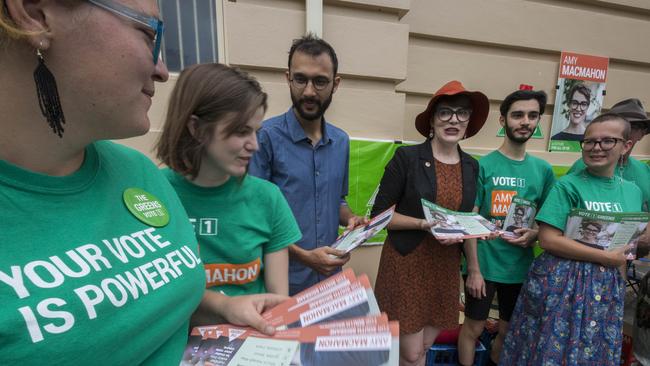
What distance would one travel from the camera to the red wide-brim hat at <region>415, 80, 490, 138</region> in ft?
5.95

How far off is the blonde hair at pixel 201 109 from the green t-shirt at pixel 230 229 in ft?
0.29

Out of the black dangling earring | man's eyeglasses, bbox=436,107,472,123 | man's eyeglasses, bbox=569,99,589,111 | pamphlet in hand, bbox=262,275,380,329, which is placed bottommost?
pamphlet in hand, bbox=262,275,380,329

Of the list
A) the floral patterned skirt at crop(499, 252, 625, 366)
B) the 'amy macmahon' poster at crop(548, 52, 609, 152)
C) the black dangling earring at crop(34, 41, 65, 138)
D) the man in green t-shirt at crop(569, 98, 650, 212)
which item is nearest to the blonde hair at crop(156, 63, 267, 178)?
the black dangling earring at crop(34, 41, 65, 138)

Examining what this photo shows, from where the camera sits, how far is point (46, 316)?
47cm

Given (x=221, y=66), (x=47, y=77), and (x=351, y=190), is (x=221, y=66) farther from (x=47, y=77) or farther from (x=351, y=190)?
(x=351, y=190)

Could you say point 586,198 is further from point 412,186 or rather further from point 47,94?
point 47,94

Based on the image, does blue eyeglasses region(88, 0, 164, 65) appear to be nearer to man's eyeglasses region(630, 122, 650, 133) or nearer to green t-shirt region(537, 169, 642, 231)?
green t-shirt region(537, 169, 642, 231)

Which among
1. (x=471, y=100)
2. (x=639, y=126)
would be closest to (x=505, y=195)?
(x=471, y=100)

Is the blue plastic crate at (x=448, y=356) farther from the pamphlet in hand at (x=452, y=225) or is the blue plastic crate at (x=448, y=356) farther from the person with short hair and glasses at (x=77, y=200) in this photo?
the person with short hair and glasses at (x=77, y=200)

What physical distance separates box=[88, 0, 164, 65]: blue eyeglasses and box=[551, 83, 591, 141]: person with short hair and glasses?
4167mm

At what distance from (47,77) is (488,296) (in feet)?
8.52

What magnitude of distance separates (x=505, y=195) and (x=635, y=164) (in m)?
1.32

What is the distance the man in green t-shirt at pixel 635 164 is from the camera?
Result: 92.5 inches

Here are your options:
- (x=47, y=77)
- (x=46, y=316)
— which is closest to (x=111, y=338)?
(x=46, y=316)
